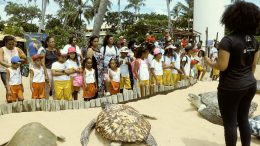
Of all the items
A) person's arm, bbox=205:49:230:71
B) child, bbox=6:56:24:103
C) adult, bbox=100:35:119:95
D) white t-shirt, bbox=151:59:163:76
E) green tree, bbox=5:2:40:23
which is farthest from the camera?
green tree, bbox=5:2:40:23

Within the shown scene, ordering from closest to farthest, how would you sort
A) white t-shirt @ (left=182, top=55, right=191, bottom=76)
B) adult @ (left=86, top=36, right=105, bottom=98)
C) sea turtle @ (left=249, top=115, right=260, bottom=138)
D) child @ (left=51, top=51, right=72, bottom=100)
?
sea turtle @ (left=249, top=115, right=260, bottom=138) → child @ (left=51, top=51, right=72, bottom=100) → adult @ (left=86, top=36, right=105, bottom=98) → white t-shirt @ (left=182, top=55, right=191, bottom=76)

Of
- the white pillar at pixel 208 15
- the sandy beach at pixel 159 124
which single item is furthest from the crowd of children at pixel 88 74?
the white pillar at pixel 208 15

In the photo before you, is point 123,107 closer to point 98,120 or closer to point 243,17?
point 98,120

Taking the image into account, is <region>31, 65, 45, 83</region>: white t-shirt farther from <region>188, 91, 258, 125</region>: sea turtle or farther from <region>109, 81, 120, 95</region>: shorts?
<region>188, 91, 258, 125</region>: sea turtle

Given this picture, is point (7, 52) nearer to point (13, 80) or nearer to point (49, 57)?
point (13, 80)

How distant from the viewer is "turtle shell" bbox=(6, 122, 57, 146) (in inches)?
155

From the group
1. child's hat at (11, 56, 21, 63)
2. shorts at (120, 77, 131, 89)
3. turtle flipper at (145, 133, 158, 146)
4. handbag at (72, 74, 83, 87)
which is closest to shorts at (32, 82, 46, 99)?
child's hat at (11, 56, 21, 63)

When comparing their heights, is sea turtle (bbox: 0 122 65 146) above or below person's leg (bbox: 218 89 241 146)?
below

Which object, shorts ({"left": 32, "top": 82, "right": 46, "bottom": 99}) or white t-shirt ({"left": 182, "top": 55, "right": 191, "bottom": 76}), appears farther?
white t-shirt ({"left": 182, "top": 55, "right": 191, "bottom": 76})

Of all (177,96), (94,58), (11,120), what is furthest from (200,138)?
(94,58)

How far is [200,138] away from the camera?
4844 millimetres

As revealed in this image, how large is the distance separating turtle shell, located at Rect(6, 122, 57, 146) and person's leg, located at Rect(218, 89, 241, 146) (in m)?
2.01

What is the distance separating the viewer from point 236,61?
11.8 feet

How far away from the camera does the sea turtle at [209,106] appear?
5512 millimetres
